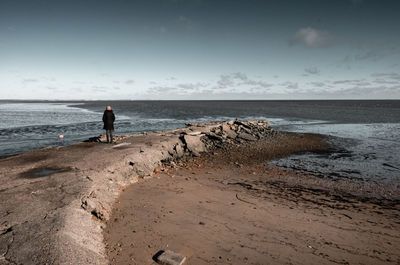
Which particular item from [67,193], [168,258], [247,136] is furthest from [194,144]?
[168,258]

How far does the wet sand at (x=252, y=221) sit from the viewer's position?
16.1 feet

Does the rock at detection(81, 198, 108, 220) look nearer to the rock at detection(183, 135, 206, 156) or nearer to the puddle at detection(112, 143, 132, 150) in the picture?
the puddle at detection(112, 143, 132, 150)

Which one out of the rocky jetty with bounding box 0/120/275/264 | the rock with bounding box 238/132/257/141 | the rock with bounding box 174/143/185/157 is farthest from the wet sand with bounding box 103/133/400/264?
the rock with bounding box 238/132/257/141

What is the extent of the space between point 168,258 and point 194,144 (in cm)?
1070

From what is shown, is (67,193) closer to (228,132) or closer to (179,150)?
(179,150)

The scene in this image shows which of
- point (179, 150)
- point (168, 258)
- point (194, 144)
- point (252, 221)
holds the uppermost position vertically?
point (194, 144)

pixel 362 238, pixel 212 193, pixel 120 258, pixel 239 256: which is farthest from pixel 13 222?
pixel 362 238

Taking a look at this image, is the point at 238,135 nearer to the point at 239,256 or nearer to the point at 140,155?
the point at 140,155

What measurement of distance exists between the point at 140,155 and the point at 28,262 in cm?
720

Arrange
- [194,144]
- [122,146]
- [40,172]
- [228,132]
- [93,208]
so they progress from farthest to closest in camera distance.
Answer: [228,132] → [194,144] → [122,146] → [40,172] → [93,208]

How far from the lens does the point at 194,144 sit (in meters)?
15.1

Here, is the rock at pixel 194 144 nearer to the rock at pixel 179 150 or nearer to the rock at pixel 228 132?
the rock at pixel 179 150

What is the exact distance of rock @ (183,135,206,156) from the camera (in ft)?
47.5

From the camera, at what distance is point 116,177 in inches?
347
